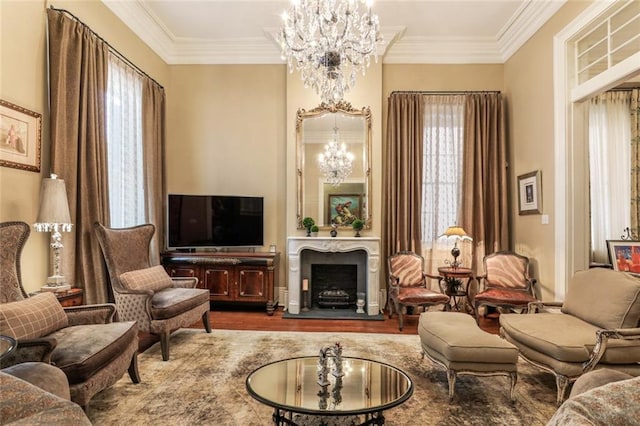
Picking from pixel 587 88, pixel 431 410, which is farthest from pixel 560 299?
pixel 431 410

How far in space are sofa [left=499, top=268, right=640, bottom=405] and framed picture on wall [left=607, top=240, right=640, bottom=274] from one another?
1596mm

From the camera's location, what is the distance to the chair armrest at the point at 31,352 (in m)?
2.08

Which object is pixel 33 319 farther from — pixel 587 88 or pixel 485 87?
pixel 485 87

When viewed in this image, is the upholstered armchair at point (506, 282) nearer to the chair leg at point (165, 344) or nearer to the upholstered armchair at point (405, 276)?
the upholstered armchair at point (405, 276)

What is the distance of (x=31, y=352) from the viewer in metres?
2.08

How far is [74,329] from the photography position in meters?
2.58

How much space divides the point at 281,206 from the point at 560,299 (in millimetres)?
3700

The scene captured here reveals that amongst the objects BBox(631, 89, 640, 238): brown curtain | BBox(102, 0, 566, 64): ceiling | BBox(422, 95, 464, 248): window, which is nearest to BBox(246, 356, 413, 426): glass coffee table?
BBox(422, 95, 464, 248): window

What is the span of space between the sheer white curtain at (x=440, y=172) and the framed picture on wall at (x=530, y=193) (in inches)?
30.7

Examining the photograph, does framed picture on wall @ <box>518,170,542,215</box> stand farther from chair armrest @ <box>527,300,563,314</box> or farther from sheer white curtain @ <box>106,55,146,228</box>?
sheer white curtain @ <box>106,55,146,228</box>

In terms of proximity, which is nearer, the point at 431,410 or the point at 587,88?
the point at 431,410

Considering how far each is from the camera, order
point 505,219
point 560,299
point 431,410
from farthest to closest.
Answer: point 505,219 → point 560,299 → point 431,410

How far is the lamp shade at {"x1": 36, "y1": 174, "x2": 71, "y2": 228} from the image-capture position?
9.96 feet

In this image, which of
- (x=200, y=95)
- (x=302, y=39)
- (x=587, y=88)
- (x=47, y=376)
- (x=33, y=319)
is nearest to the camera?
(x=47, y=376)
